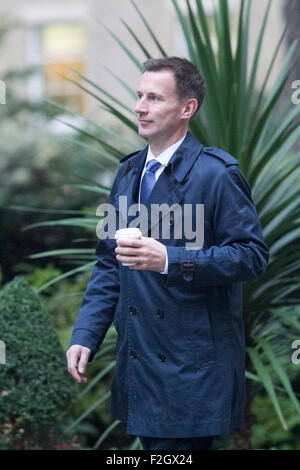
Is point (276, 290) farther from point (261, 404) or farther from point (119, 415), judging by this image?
point (261, 404)

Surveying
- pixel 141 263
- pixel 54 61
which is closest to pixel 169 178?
pixel 141 263

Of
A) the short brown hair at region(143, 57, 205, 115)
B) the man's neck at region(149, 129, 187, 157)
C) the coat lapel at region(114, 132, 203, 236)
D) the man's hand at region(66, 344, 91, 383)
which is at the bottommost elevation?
the man's hand at region(66, 344, 91, 383)

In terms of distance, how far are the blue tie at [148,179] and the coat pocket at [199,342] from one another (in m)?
0.44

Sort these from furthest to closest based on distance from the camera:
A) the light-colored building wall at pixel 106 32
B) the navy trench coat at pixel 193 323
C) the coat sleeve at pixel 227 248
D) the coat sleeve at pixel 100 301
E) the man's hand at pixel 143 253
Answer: the light-colored building wall at pixel 106 32
the coat sleeve at pixel 100 301
the navy trench coat at pixel 193 323
the coat sleeve at pixel 227 248
the man's hand at pixel 143 253

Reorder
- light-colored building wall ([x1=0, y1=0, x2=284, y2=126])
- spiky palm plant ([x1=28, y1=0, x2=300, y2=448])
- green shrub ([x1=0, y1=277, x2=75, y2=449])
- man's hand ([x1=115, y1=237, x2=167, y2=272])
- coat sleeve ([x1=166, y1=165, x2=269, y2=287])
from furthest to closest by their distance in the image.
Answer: light-colored building wall ([x1=0, y1=0, x2=284, y2=126])
green shrub ([x1=0, y1=277, x2=75, y2=449])
spiky palm plant ([x1=28, y1=0, x2=300, y2=448])
coat sleeve ([x1=166, y1=165, x2=269, y2=287])
man's hand ([x1=115, y1=237, x2=167, y2=272])

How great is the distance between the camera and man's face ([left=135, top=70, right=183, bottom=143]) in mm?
2578

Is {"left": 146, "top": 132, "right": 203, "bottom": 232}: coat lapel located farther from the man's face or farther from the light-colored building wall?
the light-colored building wall

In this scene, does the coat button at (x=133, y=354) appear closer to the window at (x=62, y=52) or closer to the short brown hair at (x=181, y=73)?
the short brown hair at (x=181, y=73)

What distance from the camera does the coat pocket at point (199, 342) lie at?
256 centimetres

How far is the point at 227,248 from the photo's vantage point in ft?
8.09

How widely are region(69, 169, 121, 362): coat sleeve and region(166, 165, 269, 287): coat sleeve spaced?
0.42 meters

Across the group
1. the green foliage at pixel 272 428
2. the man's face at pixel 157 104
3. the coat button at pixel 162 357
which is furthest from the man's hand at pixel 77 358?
the green foliage at pixel 272 428

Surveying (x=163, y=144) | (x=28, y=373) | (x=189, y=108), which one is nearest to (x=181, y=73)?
(x=189, y=108)

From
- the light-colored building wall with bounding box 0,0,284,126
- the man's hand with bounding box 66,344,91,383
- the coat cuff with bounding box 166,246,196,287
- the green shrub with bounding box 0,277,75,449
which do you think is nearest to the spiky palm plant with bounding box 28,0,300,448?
the green shrub with bounding box 0,277,75,449
